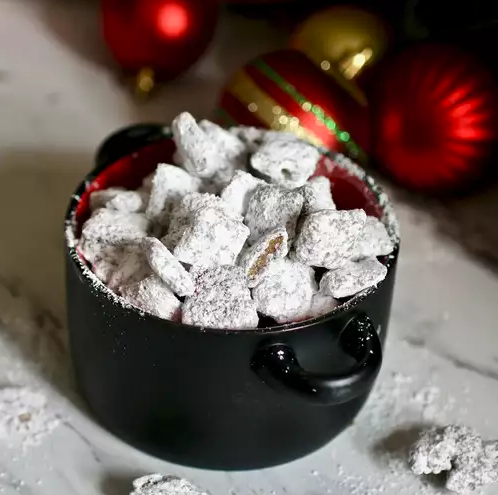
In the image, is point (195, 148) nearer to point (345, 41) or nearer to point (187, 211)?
point (187, 211)

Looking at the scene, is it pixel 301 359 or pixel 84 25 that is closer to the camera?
pixel 301 359

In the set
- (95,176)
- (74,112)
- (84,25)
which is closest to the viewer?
(95,176)

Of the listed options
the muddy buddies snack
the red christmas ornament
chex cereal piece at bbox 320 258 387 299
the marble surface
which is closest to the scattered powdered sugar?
the marble surface

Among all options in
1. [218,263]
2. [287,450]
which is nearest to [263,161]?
[218,263]

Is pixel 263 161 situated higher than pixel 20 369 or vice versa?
pixel 263 161

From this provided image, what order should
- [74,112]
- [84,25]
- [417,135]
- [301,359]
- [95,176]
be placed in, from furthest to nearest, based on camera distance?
[84,25]
[74,112]
[417,135]
[95,176]
[301,359]

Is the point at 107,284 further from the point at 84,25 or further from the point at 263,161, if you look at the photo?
the point at 84,25

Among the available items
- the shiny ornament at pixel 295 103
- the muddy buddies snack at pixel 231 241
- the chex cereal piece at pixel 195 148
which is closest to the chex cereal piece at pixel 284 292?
the muddy buddies snack at pixel 231 241

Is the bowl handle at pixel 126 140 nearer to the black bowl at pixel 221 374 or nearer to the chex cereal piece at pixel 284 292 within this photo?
the black bowl at pixel 221 374
